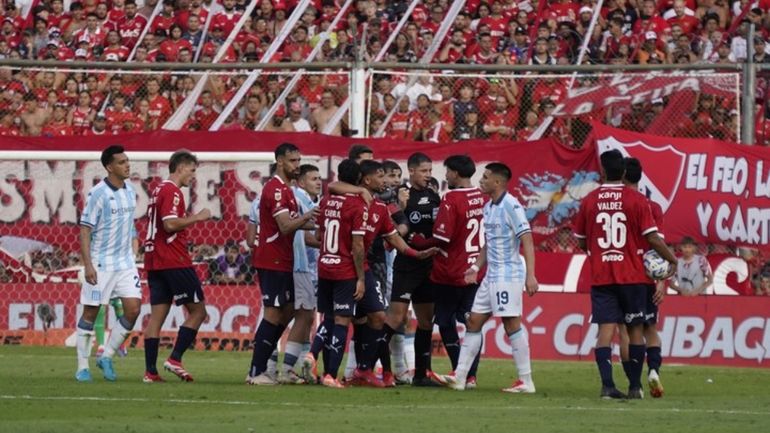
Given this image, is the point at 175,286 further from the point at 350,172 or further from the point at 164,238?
the point at 350,172

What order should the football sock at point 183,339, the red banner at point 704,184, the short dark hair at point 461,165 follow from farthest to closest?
the red banner at point 704,184 → the football sock at point 183,339 → the short dark hair at point 461,165

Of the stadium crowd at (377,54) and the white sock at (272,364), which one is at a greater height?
the stadium crowd at (377,54)

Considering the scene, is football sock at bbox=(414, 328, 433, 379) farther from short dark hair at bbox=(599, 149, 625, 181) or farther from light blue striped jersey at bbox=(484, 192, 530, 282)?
short dark hair at bbox=(599, 149, 625, 181)

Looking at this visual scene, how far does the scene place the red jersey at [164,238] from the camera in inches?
612

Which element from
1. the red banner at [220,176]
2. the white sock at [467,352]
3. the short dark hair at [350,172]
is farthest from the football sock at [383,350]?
the red banner at [220,176]

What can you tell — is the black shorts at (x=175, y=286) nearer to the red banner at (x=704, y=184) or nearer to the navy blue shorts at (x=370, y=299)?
the navy blue shorts at (x=370, y=299)

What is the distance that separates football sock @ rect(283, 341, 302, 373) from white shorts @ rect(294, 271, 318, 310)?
13.7 inches

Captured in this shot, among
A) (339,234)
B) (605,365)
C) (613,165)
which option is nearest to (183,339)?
(339,234)

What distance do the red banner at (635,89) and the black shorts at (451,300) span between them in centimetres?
613

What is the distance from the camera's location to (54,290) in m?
21.8

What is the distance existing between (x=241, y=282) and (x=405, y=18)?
666 centimetres

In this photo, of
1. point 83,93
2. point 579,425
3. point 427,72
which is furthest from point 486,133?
point 579,425

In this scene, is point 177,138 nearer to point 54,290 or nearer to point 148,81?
point 148,81

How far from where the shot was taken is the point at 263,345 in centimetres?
1558
